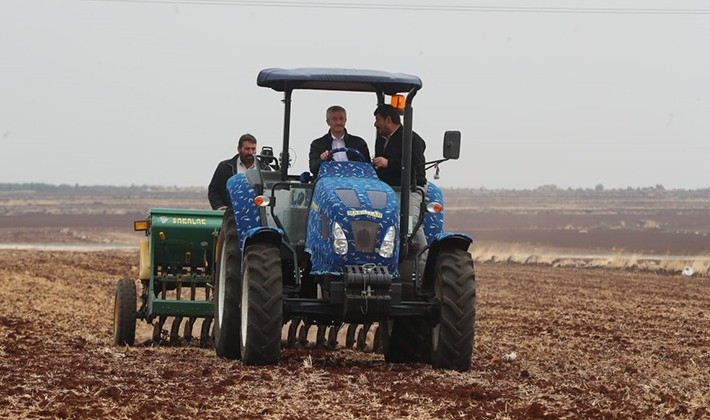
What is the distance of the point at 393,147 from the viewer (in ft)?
41.9

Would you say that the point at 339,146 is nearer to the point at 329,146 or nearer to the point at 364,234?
the point at 329,146

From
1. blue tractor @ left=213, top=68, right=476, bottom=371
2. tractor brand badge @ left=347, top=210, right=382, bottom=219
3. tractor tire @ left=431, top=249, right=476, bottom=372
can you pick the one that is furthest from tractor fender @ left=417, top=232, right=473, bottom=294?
tractor brand badge @ left=347, top=210, right=382, bottom=219

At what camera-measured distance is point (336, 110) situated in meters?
12.9

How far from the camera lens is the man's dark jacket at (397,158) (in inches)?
502

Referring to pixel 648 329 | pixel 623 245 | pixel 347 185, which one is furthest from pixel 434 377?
pixel 623 245

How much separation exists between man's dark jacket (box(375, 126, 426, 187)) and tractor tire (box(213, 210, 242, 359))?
156 cm

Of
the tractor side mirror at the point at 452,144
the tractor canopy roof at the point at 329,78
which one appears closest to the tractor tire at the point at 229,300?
the tractor canopy roof at the point at 329,78

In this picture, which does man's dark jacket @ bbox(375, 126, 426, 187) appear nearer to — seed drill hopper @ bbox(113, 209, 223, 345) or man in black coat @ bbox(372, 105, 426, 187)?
man in black coat @ bbox(372, 105, 426, 187)

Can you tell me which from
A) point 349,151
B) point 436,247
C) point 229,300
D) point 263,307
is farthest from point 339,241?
point 229,300

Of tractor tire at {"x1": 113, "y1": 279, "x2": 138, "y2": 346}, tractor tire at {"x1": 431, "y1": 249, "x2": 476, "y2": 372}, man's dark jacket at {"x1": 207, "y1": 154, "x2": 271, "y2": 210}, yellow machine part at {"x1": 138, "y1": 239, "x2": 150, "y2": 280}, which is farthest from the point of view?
man's dark jacket at {"x1": 207, "y1": 154, "x2": 271, "y2": 210}

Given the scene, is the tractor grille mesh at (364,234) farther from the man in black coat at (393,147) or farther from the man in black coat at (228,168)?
the man in black coat at (228,168)

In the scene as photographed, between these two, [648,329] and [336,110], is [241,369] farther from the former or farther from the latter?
[648,329]

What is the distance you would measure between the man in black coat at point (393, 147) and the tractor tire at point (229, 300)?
1569mm

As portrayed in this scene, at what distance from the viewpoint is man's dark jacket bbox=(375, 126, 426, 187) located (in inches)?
502
